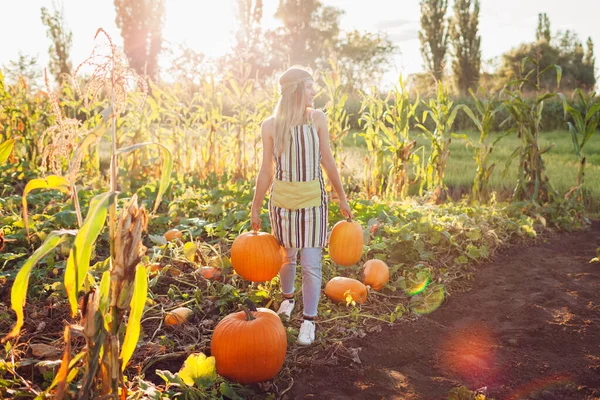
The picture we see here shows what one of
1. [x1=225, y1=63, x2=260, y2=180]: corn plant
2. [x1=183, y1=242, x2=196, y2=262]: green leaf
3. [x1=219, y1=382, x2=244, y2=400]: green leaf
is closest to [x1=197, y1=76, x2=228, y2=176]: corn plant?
[x1=225, y1=63, x2=260, y2=180]: corn plant

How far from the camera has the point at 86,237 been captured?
1.31 metres

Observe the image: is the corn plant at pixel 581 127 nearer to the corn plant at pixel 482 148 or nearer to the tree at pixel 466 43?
the corn plant at pixel 482 148

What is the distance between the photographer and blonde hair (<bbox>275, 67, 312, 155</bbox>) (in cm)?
256

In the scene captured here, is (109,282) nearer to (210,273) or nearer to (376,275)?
(210,273)

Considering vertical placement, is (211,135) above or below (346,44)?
below

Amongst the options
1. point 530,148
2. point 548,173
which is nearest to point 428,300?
point 530,148

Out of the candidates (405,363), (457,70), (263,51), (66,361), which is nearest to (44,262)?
(66,361)

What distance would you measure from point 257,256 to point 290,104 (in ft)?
2.84

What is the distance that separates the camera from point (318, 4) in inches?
1564

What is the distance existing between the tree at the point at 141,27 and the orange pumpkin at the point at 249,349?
80.8 feet

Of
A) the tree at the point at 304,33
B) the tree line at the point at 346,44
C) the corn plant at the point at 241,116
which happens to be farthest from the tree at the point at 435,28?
the corn plant at the point at 241,116

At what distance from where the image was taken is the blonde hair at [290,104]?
2.56 meters

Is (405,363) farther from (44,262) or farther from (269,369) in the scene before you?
(44,262)

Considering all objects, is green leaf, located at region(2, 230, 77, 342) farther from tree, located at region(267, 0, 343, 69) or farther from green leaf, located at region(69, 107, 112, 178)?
tree, located at region(267, 0, 343, 69)
